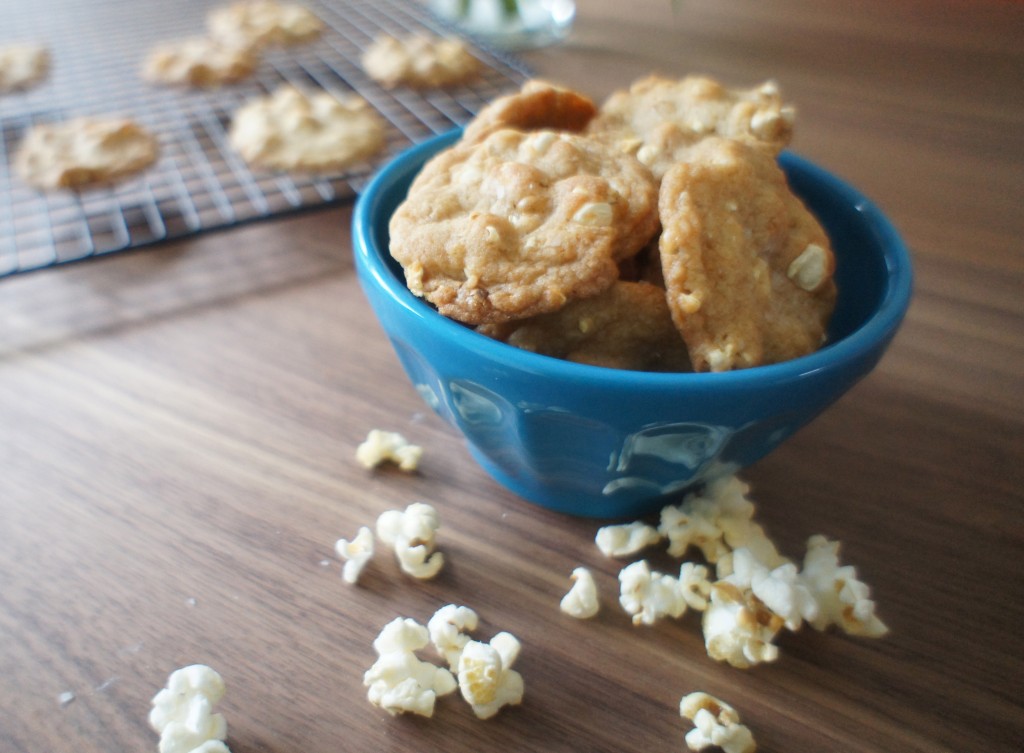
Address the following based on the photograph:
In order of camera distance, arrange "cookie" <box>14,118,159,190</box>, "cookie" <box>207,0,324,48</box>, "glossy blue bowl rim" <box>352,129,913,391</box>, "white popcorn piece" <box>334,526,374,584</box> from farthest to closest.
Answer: "cookie" <box>207,0,324,48</box> < "cookie" <box>14,118,159,190</box> < "white popcorn piece" <box>334,526,374,584</box> < "glossy blue bowl rim" <box>352,129,913,391</box>

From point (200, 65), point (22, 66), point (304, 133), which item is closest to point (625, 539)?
point (304, 133)

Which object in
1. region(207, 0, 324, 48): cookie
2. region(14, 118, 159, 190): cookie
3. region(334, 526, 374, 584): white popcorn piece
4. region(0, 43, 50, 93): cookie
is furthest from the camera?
region(207, 0, 324, 48): cookie

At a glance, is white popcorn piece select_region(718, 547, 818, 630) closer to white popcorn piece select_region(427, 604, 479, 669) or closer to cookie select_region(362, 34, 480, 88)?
white popcorn piece select_region(427, 604, 479, 669)

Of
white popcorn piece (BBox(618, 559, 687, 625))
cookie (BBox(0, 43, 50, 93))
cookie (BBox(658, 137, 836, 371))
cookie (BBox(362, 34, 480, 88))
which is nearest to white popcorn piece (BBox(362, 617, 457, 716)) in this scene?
white popcorn piece (BBox(618, 559, 687, 625))

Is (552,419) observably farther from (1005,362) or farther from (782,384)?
(1005,362)

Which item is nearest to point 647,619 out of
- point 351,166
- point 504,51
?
point 351,166
